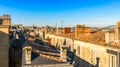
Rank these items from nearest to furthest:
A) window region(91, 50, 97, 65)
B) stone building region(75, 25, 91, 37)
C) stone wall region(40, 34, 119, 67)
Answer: stone wall region(40, 34, 119, 67)
window region(91, 50, 97, 65)
stone building region(75, 25, 91, 37)

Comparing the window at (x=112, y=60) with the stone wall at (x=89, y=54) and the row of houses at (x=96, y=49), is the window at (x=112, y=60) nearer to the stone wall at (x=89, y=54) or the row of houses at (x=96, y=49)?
the row of houses at (x=96, y=49)

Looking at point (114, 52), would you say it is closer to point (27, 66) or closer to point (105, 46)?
point (105, 46)

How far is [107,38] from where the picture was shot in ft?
62.1

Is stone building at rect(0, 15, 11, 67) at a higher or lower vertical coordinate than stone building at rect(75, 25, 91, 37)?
lower

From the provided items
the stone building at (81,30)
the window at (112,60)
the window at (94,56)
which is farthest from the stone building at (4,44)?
the stone building at (81,30)

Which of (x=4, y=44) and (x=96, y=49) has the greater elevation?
(x=4, y=44)

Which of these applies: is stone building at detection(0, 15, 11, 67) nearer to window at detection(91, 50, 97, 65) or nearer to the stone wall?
the stone wall

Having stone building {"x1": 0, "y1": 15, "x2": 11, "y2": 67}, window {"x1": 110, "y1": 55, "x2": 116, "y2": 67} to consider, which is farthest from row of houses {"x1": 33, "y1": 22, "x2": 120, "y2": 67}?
stone building {"x1": 0, "y1": 15, "x2": 11, "y2": 67}

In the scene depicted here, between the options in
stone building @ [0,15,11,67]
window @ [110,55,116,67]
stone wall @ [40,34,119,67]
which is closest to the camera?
window @ [110,55,116,67]

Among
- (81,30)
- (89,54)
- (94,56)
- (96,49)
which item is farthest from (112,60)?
(81,30)

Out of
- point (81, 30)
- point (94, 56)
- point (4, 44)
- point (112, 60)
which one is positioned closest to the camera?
point (112, 60)

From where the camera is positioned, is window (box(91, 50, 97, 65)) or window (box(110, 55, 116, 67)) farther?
window (box(91, 50, 97, 65))

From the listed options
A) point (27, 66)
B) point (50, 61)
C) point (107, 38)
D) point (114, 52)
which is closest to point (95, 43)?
point (107, 38)

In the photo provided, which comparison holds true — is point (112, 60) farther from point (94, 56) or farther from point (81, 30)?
point (81, 30)
